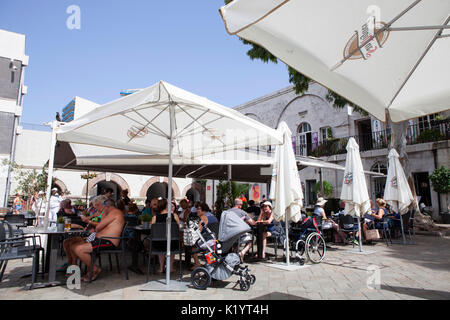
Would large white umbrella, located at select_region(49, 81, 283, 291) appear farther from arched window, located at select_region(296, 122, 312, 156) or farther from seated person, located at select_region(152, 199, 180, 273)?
arched window, located at select_region(296, 122, 312, 156)

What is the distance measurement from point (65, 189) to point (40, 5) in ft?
50.0

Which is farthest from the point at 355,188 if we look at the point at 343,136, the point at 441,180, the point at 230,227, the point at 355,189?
the point at 343,136

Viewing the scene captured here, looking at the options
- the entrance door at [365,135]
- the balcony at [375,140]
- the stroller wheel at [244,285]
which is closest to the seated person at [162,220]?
the stroller wheel at [244,285]

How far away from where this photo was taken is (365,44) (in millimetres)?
2232

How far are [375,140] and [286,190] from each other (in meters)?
13.6

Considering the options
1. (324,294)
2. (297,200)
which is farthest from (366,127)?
(324,294)

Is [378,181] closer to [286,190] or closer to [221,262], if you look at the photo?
[286,190]

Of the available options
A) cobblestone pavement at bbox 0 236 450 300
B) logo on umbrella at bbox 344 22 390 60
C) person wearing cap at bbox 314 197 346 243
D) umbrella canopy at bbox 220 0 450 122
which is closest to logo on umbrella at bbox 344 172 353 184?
person wearing cap at bbox 314 197 346 243

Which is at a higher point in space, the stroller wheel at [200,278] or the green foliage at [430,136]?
the green foliage at [430,136]

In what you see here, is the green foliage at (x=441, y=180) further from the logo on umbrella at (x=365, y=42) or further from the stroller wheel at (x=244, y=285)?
the logo on umbrella at (x=365, y=42)

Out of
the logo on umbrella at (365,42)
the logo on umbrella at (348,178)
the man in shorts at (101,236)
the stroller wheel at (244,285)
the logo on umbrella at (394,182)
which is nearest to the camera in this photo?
the logo on umbrella at (365,42)

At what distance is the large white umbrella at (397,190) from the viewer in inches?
300

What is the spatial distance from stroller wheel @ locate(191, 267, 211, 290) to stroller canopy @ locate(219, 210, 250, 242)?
53 centimetres

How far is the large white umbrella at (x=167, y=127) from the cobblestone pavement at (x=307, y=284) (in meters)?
0.60
